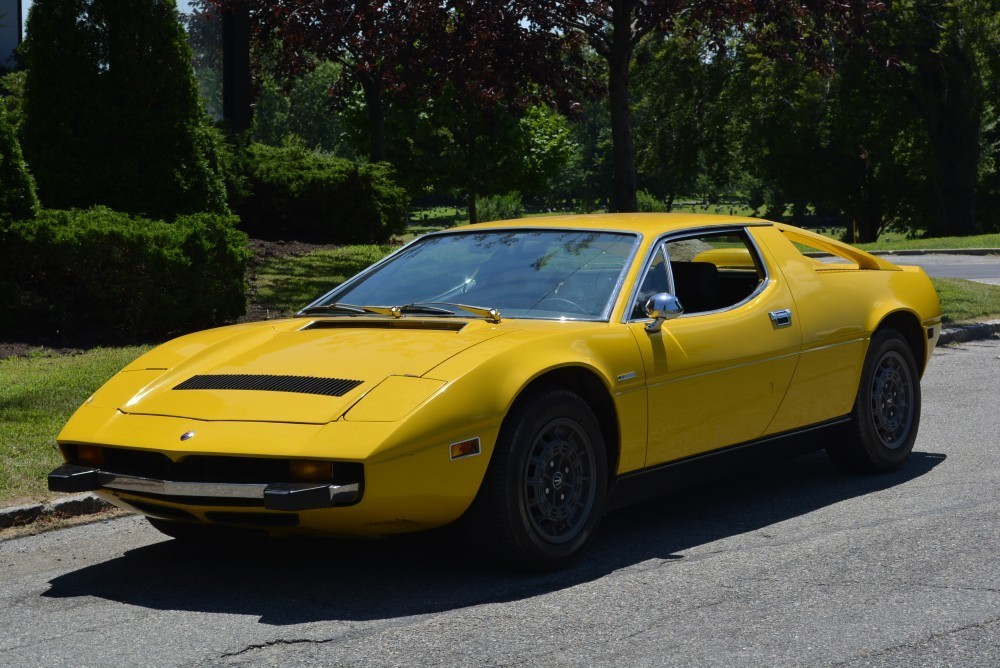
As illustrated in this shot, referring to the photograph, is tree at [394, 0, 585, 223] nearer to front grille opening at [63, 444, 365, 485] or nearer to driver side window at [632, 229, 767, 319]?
driver side window at [632, 229, 767, 319]

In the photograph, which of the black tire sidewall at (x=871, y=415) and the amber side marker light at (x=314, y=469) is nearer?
the amber side marker light at (x=314, y=469)

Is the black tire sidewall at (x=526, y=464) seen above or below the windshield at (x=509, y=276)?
below

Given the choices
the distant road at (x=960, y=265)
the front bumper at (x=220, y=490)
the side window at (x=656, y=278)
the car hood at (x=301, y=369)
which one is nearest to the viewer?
the front bumper at (x=220, y=490)

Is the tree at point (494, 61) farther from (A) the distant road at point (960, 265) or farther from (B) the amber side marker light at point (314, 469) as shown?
(B) the amber side marker light at point (314, 469)

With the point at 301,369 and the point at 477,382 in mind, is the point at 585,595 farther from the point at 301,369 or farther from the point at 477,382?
the point at 301,369

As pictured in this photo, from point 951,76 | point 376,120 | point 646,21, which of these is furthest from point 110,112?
point 951,76

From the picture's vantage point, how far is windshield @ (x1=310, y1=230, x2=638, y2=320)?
232 inches

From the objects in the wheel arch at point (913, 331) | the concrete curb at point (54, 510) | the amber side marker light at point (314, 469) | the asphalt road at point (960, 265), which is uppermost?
the wheel arch at point (913, 331)

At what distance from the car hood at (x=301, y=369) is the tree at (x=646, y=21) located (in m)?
9.55

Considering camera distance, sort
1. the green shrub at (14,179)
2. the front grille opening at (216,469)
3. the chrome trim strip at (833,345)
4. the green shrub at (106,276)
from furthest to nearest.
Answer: the green shrub at (14,179) < the green shrub at (106,276) < the chrome trim strip at (833,345) < the front grille opening at (216,469)

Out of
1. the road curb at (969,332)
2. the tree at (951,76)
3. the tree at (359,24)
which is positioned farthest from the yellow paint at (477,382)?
the tree at (951,76)

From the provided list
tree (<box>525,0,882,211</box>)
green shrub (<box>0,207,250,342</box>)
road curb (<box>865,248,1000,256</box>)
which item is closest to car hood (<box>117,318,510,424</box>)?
green shrub (<box>0,207,250,342</box>)

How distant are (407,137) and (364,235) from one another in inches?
980

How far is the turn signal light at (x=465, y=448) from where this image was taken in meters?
4.90
